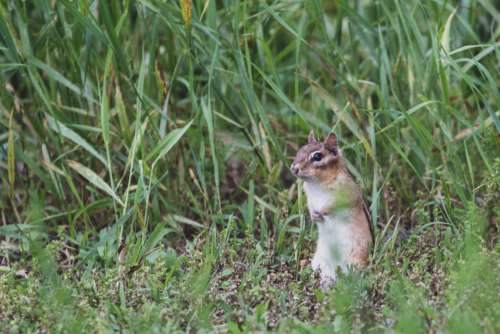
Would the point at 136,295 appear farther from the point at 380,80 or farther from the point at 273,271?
the point at 380,80

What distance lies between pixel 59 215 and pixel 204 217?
82 cm

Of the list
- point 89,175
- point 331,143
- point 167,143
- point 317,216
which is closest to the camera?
point 317,216

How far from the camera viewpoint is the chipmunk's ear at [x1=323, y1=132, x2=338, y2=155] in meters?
5.50

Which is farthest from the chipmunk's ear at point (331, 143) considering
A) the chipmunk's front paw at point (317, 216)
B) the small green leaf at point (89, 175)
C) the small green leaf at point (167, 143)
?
the small green leaf at point (89, 175)

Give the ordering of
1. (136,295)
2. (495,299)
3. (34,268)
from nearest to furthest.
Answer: (495,299) → (136,295) → (34,268)

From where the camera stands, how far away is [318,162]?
215 inches

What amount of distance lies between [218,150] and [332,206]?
3.33 ft

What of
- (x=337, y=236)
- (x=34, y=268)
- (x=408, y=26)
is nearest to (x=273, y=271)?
(x=337, y=236)

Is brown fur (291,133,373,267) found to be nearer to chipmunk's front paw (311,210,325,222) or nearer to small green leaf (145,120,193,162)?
chipmunk's front paw (311,210,325,222)

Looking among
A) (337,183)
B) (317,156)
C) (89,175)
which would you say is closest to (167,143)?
(89,175)

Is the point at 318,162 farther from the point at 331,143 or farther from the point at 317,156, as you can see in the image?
the point at 331,143

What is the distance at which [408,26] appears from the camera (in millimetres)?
5914

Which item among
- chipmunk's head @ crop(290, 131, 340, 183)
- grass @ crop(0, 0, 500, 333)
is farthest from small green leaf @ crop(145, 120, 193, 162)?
chipmunk's head @ crop(290, 131, 340, 183)

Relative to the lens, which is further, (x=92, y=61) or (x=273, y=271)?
(x=92, y=61)
